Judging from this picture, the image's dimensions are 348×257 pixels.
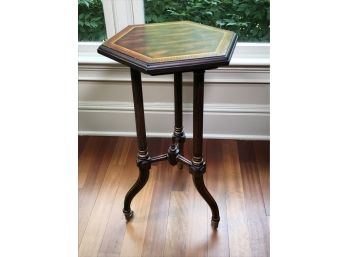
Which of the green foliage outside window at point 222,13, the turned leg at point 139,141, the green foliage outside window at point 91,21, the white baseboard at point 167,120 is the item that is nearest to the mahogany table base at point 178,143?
the turned leg at point 139,141

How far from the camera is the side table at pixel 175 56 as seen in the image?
45.0 inches

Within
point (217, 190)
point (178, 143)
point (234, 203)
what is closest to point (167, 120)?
point (178, 143)

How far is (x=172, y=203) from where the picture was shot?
5.66ft

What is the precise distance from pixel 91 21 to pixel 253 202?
A: 1.28m

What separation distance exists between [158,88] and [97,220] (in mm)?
792

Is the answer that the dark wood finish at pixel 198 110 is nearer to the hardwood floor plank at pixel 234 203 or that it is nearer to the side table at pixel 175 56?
the side table at pixel 175 56

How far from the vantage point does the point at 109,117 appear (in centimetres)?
215

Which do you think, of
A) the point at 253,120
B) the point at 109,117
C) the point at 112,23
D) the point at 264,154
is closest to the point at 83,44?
the point at 112,23

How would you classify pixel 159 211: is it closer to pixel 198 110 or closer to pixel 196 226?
pixel 196 226

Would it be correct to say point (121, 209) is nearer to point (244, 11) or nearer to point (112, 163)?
point (112, 163)

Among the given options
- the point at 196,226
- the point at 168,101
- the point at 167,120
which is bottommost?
the point at 196,226

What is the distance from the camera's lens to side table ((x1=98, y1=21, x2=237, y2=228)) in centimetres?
114
